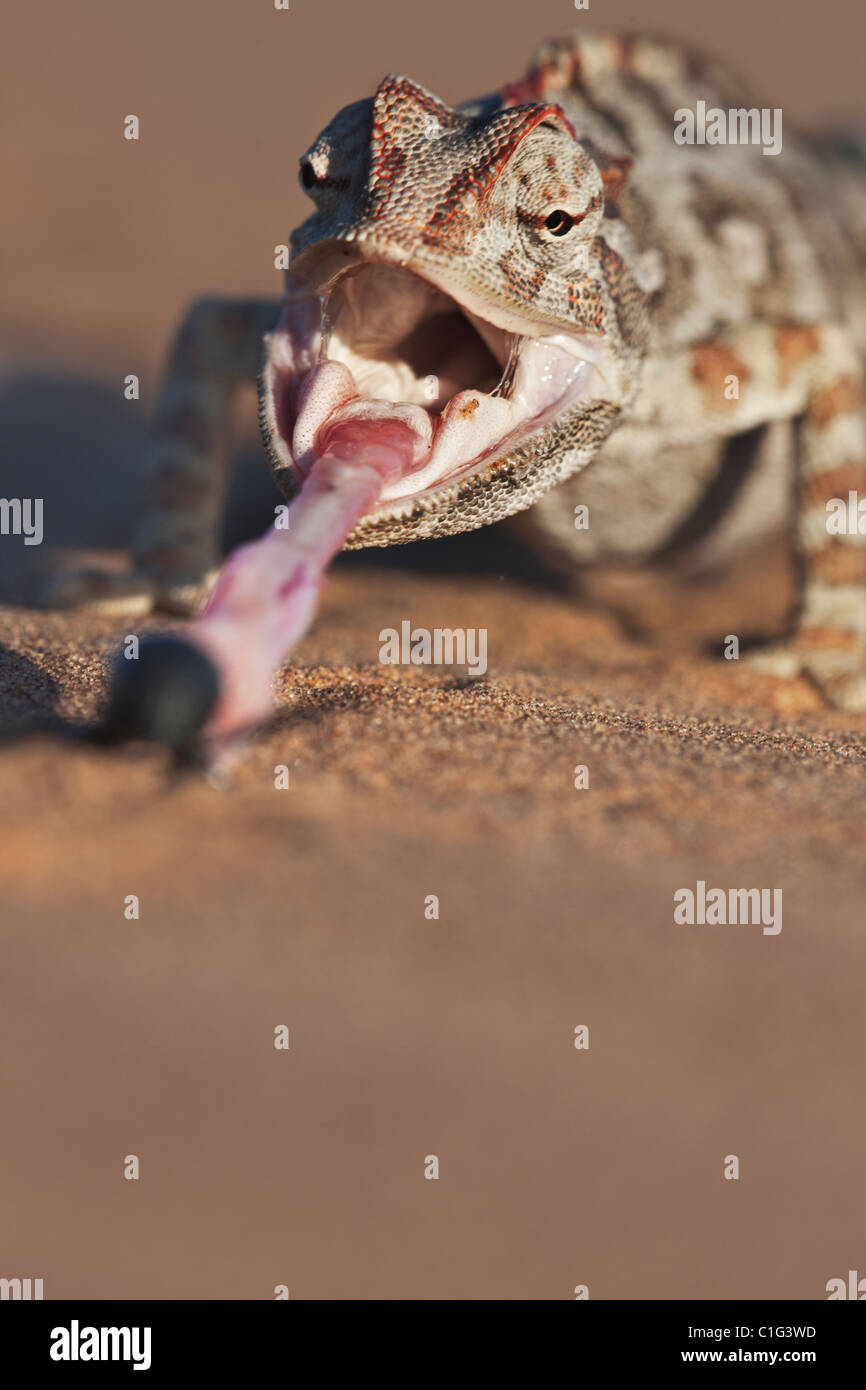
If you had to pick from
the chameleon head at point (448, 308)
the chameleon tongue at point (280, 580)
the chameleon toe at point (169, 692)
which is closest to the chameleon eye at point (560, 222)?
the chameleon head at point (448, 308)

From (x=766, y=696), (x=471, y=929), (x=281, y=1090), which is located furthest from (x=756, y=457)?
(x=281, y=1090)

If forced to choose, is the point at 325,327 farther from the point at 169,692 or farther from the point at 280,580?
the point at 169,692

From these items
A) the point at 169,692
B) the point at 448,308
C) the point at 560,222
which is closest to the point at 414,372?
the point at 448,308

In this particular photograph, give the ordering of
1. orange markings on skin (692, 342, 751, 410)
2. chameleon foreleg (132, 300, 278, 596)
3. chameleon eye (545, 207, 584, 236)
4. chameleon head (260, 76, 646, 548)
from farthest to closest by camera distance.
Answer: chameleon foreleg (132, 300, 278, 596), orange markings on skin (692, 342, 751, 410), chameleon eye (545, 207, 584, 236), chameleon head (260, 76, 646, 548)

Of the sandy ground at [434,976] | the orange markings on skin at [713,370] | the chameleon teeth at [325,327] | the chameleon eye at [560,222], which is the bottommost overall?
the sandy ground at [434,976]

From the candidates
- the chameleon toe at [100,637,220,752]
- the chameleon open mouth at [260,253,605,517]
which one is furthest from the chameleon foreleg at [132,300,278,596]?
the chameleon toe at [100,637,220,752]

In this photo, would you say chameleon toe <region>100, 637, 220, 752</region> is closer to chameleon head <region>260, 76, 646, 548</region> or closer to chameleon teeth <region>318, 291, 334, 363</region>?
chameleon head <region>260, 76, 646, 548</region>

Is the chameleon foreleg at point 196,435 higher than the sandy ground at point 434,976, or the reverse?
the chameleon foreleg at point 196,435

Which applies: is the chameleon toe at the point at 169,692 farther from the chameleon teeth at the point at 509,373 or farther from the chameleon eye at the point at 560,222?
the chameleon eye at the point at 560,222
